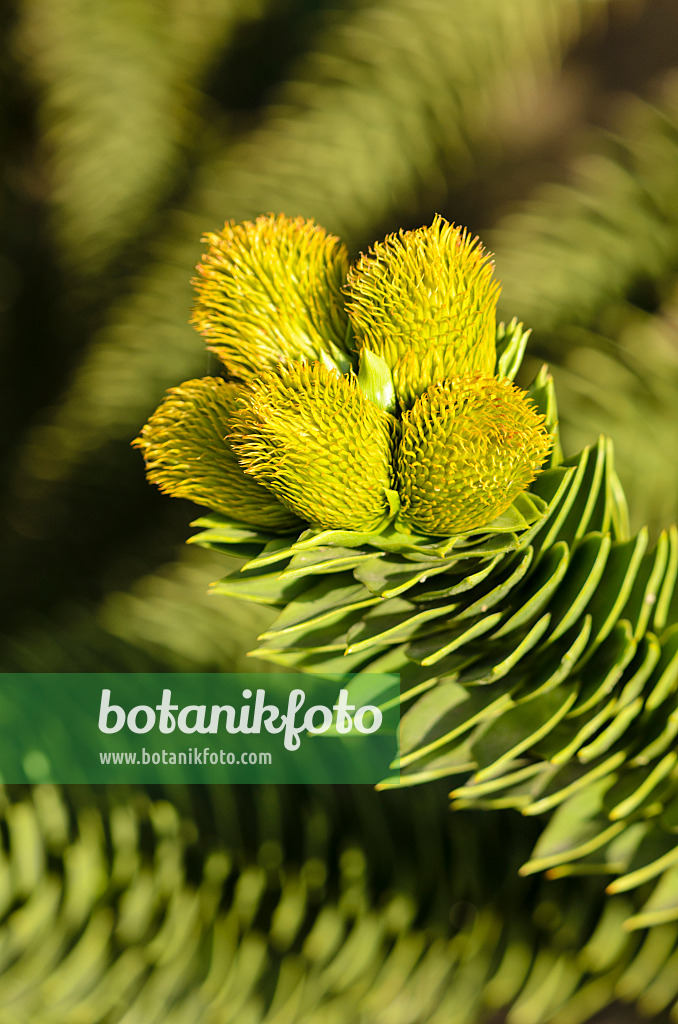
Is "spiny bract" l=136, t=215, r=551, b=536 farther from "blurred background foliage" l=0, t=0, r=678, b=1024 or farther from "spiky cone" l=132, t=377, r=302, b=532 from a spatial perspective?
"blurred background foliage" l=0, t=0, r=678, b=1024

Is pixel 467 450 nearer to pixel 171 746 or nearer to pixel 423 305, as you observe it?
pixel 423 305

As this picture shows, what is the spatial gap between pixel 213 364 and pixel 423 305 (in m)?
0.38

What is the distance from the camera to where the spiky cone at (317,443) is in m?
0.36

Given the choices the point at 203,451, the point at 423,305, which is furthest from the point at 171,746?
the point at 423,305

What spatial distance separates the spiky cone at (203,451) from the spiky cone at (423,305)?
0.32 feet

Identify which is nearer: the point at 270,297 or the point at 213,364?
the point at 270,297

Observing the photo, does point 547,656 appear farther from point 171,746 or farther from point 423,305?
point 171,746

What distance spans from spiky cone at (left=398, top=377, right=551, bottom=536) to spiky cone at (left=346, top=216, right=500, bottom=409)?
3 cm

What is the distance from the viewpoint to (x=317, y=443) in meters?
0.36

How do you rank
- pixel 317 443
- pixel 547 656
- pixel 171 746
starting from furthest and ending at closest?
pixel 171 746 < pixel 547 656 < pixel 317 443

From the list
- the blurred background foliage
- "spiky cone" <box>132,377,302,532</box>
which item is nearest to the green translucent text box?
the blurred background foliage

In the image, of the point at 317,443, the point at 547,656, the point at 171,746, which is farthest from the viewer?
the point at 171,746

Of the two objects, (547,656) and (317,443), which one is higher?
(317,443)

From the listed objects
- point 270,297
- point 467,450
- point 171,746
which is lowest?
point 171,746
